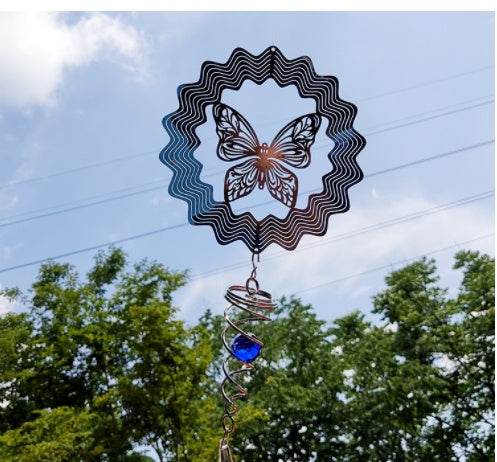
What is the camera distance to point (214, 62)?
2756 mm

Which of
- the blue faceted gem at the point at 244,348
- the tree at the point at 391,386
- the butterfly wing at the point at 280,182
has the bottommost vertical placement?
the blue faceted gem at the point at 244,348

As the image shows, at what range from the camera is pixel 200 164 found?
8.93 feet

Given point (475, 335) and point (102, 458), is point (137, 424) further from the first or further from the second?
point (475, 335)

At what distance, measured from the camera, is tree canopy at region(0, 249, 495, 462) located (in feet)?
38.0

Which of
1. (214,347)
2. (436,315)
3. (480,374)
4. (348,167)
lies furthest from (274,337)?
(348,167)

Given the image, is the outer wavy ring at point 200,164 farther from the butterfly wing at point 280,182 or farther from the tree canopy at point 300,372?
the tree canopy at point 300,372

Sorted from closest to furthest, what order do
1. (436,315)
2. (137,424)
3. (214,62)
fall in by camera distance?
(214,62) → (137,424) → (436,315)

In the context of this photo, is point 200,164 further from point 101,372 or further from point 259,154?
point 101,372

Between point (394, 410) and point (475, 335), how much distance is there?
2562mm

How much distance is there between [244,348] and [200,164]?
918 millimetres

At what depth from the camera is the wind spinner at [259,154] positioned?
2619 millimetres

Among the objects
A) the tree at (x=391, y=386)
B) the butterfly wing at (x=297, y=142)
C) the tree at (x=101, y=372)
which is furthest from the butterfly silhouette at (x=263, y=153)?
the tree at (x=391, y=386)

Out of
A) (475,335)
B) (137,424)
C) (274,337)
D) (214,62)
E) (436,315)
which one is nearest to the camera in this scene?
(214,62)

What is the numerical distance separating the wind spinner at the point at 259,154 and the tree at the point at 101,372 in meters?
7.85
